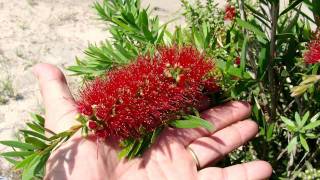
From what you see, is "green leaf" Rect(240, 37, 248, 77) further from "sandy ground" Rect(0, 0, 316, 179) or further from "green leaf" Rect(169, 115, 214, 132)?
"sandy ground" Rect(0, 0, 316, 179)

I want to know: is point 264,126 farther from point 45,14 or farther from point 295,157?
point 45,14

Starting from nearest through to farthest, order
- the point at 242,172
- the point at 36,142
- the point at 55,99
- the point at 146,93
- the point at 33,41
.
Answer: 1. the point at 36,142
2. the point at 146,93
3. the point at 242,172
4. the point at 55,99
5. the point at 33,41

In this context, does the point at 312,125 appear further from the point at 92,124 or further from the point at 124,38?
the point at 124,38

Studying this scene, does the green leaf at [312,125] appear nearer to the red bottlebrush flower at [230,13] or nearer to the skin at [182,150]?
the skin at [182,150]

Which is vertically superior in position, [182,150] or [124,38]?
[124,38]

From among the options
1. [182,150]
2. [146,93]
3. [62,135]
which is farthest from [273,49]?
[62,135]

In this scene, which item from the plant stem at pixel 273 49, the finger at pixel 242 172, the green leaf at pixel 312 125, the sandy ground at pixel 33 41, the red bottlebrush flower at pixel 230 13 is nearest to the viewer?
the plant stem at pixel 273 49

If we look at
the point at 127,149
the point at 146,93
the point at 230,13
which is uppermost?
the point at 230,13

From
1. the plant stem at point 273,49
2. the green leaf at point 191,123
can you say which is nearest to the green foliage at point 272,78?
the plant stem at point 273,49
